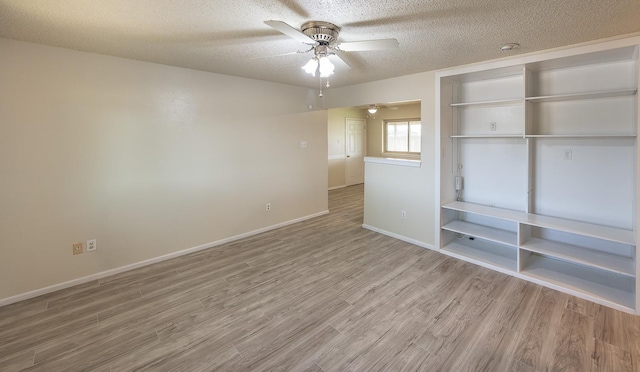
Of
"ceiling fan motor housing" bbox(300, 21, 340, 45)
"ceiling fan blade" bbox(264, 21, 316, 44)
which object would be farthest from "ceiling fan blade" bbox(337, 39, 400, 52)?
"ceiling fan blade" bbox(264, 21, 316, 44)

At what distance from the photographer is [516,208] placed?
365 centimetres

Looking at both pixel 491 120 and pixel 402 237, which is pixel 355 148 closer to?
pixel 402 237

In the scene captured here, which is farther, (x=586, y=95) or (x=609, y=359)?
(x=586, y=95)

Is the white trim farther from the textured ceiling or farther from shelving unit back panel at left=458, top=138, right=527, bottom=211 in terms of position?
the textured ceiling

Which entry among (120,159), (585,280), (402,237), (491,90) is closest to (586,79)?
(491,90)

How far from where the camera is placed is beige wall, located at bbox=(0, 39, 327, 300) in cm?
277

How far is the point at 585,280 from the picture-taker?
297cm

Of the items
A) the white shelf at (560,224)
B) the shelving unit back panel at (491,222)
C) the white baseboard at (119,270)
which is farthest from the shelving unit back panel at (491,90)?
the white baseboard at (119,270)

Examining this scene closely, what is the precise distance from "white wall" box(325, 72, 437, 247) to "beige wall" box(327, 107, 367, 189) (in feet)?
11.1

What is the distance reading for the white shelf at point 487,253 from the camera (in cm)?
343

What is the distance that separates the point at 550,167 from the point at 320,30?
9.94 ft

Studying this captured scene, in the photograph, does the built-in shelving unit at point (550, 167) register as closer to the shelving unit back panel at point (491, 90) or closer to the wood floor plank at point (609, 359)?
the shelving unit back panel at point (491, 90)

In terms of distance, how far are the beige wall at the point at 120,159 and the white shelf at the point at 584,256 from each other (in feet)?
11.9

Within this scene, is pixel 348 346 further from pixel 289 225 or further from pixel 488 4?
pixel 289 225
